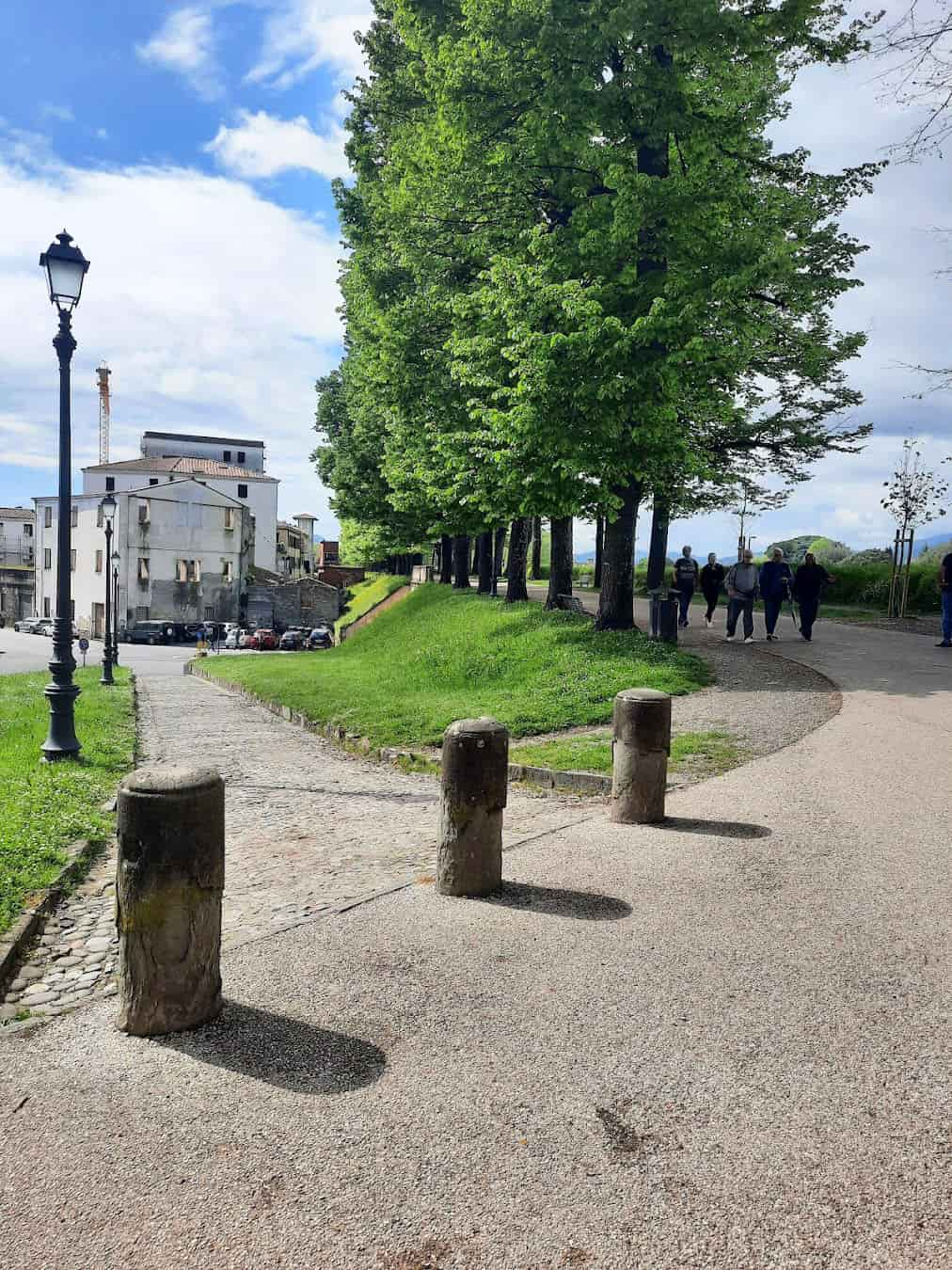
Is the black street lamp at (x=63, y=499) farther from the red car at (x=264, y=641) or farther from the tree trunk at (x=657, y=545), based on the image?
the red car at (x=264, y=641)

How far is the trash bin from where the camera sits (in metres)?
15.5

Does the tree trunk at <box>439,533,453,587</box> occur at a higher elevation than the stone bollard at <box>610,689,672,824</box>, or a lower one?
higher

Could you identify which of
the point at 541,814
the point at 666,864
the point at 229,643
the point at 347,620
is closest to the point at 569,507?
the point at 541,814

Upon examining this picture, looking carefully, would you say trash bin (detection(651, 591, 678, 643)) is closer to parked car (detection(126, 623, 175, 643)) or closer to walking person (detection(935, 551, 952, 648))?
walking person (detection(935, 551, 952, 648))

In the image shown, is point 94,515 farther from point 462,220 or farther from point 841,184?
point 841,184

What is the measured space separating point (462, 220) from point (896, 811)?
13.9 meters

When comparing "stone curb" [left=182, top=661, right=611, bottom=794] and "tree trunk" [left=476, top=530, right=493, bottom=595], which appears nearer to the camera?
"stone curb" [left=182, top=661, right=611, bottom=794]

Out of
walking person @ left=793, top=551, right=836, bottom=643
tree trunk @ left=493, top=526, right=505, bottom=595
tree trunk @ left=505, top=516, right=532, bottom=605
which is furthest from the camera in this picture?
tree trunk @ left=493, top=526, right=505, bottom=595

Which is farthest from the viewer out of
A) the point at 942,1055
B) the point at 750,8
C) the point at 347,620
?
the point at 347,620

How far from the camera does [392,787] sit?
913 cm

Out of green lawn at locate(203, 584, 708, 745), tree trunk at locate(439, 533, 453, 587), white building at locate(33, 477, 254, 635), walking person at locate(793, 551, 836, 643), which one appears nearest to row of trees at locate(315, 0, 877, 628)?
green lawn at locate(203, 584, 708, 745)

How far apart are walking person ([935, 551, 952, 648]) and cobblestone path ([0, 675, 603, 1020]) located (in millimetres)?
10736

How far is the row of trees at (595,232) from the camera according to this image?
1368 cm

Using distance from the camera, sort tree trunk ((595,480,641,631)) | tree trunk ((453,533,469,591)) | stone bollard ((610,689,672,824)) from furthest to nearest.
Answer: tree trunk ((453,533,469,591)) < tree trunk ((595,480,641,631)) < stone bollard ((610,689,672,824))
